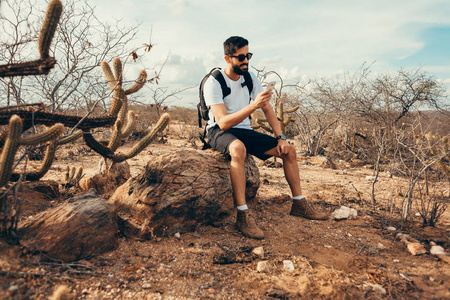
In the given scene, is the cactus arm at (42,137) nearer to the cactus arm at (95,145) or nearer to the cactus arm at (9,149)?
the cactus arm at (9,149)

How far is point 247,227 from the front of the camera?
3.20 metres

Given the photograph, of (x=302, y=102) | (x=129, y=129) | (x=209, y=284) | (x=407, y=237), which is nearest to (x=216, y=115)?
(x=129, y=129)

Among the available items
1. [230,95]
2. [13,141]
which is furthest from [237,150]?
[13,141]

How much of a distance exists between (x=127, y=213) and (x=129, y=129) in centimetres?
134

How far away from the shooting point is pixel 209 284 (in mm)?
2338

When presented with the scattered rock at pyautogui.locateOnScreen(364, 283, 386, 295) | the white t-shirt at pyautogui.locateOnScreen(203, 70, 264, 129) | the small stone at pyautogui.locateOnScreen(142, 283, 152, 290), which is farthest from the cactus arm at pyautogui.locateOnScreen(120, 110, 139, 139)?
the scattered rock at pyautogui.locateOnScreen(364, 283, 386, 295)

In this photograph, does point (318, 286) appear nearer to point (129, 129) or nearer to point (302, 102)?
point (129, 129)

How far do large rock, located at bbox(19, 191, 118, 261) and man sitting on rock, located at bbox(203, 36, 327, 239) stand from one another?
4.44ft

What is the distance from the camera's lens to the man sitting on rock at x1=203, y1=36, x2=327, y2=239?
3.23 m

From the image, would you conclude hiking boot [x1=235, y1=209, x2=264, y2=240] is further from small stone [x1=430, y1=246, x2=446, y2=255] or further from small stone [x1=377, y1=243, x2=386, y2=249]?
small stone [x1=430, y1=246, x2=446, y2=255]

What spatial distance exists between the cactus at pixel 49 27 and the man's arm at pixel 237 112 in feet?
5.57

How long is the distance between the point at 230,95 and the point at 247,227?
61.9 inches

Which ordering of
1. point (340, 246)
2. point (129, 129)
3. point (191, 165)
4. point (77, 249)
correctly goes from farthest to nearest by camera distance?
point (129, 129)
point (191, 165)
point (340, 246)
point (77, 249)

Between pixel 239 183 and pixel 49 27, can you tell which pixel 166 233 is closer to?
pixel 239 183
